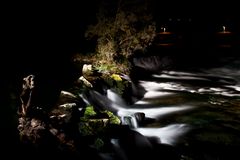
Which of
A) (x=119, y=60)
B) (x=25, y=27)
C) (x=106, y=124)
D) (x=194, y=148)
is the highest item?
(x=25, y=27)

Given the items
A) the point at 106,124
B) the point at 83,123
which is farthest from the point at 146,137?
the point at 83,123

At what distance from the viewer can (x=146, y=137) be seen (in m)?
9.37

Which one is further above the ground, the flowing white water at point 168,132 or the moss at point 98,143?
the moss at point 98,143

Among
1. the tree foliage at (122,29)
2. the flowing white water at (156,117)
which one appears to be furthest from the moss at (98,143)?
the tree foliage at (122,29)

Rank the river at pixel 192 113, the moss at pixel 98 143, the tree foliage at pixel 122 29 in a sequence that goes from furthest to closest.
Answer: the tree foliage at pixel 122 29 → the river at pixel 192 113 → the moss at pixel 98 143

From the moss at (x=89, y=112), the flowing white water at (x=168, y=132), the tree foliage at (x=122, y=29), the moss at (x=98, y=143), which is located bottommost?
the flowing white water at (x=168, y=132)

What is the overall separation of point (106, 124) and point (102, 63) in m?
7.20

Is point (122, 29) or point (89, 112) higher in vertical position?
point (122, 29)

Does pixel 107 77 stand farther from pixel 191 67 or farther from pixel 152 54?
pixel 191 67

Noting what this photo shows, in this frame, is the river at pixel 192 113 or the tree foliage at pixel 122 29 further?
the tree foliage at pixel 122 29

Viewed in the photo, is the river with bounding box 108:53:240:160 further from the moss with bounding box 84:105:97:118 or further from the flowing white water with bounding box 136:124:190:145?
the moss with bounding box 84:105:97:118

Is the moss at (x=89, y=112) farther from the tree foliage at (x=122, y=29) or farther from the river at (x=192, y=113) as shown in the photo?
the tree foliage at (x=122, y=29)

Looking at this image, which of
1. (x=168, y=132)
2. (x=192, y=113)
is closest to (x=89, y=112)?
(x=168, y=132)

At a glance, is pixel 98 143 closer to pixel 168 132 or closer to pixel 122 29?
pixel 168 132
